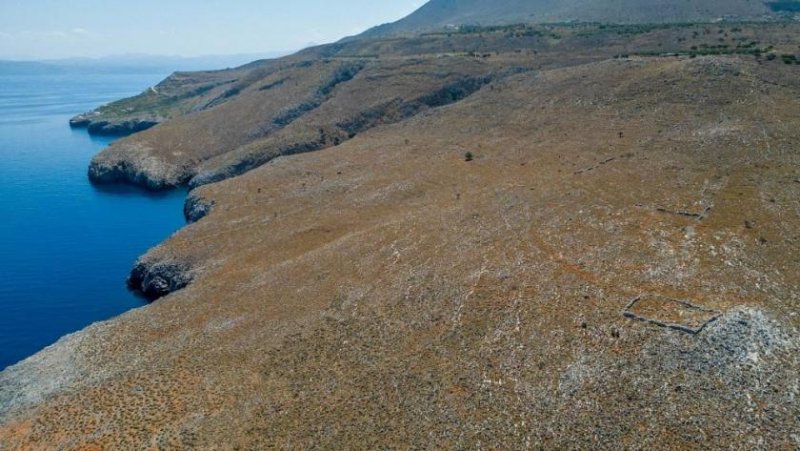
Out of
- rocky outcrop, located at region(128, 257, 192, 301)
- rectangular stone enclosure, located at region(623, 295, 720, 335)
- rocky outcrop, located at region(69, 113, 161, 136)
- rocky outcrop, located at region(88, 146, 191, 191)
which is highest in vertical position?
rocky outcrop, located at region(69, 113, 161, 136)

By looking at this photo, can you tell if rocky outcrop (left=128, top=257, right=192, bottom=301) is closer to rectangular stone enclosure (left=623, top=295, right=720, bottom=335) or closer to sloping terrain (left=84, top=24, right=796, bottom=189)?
sloping terrain (left=84, top=24, right=796, bottom=189)

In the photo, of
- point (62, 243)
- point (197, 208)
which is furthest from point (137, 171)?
point (197, 208)

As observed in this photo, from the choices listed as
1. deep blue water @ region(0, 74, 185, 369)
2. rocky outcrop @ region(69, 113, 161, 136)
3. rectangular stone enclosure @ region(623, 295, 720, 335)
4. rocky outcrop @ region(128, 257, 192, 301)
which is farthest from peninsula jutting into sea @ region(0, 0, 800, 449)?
rocky outcrop @ region(69, 113, 161, 136)

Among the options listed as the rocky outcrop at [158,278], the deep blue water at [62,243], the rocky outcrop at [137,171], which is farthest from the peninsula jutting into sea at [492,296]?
the rocky outcrop at [137,171]

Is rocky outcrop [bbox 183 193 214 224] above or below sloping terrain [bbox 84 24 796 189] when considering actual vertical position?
below

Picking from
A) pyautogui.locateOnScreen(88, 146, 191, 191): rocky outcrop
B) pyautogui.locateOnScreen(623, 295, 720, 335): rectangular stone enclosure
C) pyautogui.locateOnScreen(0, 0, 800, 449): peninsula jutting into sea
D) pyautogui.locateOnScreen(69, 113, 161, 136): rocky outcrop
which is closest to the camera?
pyautogui.locateOnScreen(0, 0, 800, 449): peninsula jutting into sea

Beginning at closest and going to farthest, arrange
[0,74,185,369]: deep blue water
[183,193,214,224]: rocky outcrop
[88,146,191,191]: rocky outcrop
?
[0,74,185,369]: deep blue water
[183,193,214,224]: rocky outcrop
[88,146,191,191]: rocky outcrop

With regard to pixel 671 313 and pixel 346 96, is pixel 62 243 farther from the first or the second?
pixel 671 313
